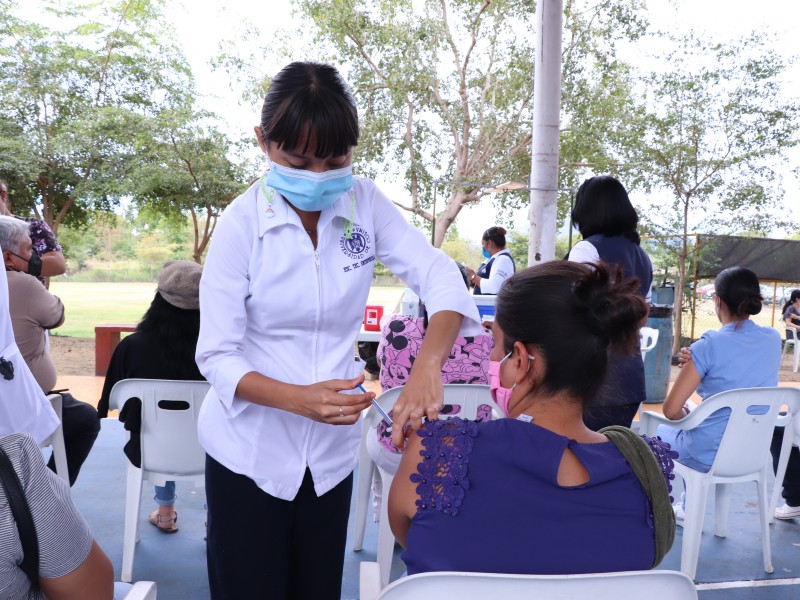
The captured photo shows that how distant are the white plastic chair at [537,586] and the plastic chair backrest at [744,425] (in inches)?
74.0

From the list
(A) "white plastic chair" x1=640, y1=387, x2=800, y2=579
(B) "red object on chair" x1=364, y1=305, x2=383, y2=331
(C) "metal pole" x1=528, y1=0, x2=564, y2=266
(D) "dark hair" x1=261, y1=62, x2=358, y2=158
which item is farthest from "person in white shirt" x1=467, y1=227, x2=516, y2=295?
(D) "dark hair" x1=261, y1=62, x2=358, y2=158

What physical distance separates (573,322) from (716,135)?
984 centimetres

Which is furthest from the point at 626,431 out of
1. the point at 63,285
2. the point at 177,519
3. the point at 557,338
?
the point at 63,285

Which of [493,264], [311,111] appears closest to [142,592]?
[311,111]

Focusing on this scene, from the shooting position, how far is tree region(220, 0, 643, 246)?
10617mm

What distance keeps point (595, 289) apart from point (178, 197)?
10.2m

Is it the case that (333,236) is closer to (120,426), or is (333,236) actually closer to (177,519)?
(177,519)

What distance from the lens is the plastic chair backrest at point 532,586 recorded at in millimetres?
996

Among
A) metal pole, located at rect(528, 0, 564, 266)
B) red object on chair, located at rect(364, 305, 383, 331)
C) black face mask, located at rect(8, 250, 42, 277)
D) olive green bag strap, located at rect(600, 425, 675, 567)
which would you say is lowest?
olive green bag strap, located at rect(600, 425, 675, 567)

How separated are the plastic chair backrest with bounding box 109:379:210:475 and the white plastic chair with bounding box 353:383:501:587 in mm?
669

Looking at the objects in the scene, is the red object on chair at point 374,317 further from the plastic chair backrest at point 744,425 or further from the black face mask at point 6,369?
the black face mask at point 6,369

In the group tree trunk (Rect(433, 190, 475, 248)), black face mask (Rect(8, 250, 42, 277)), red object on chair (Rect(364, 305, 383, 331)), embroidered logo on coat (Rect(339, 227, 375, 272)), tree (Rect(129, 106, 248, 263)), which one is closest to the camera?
embroidered logo on coat (Rect(339, 227, 375, 272))

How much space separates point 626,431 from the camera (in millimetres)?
1228

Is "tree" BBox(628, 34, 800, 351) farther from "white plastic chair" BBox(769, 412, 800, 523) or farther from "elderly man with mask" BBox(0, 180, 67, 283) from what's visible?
"elderly man with mask" BBox(0, 180, 67, 283)
